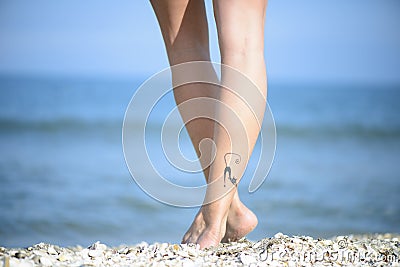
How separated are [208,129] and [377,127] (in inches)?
429

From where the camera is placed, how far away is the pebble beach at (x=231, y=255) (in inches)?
55.4

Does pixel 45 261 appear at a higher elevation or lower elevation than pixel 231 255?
lower

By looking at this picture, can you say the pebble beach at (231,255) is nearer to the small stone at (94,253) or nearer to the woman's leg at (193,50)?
the small stone at (94,253)

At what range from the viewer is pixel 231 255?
4.93 ft

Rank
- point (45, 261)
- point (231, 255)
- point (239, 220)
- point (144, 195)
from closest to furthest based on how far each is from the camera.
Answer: point (45, 261), point (231, 255), point (239, 220), point (144, 195)

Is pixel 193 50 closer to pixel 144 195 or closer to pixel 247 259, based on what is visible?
pixel 247 259

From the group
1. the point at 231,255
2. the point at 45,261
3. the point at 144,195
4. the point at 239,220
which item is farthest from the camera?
the point at 144,195

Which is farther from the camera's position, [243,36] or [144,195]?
[144,195]

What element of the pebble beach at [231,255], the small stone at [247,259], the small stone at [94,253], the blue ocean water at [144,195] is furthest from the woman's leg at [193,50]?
the blue ocean water at [144,195]

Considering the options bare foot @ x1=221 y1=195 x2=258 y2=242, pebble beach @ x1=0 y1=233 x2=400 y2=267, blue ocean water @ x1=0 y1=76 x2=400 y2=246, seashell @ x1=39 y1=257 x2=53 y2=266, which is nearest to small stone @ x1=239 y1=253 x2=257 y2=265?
pebble beach @ x1=0 y1=233 x2=400 y2=267

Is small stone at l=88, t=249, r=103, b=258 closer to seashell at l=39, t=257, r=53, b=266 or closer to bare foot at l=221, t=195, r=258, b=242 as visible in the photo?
seashell at l=39, t=257, r=53, b=266

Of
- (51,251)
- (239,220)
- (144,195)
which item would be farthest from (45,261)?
(144,195)

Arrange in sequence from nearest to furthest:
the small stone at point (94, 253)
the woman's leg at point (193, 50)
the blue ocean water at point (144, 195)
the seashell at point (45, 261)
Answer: the seashell at point (45, 261), the small stone at point (94, 253), the woman's leg at point (193, 50), the blue ocean water at point (144, 195)

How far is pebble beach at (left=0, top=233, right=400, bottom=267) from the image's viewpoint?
1406 millimetres
